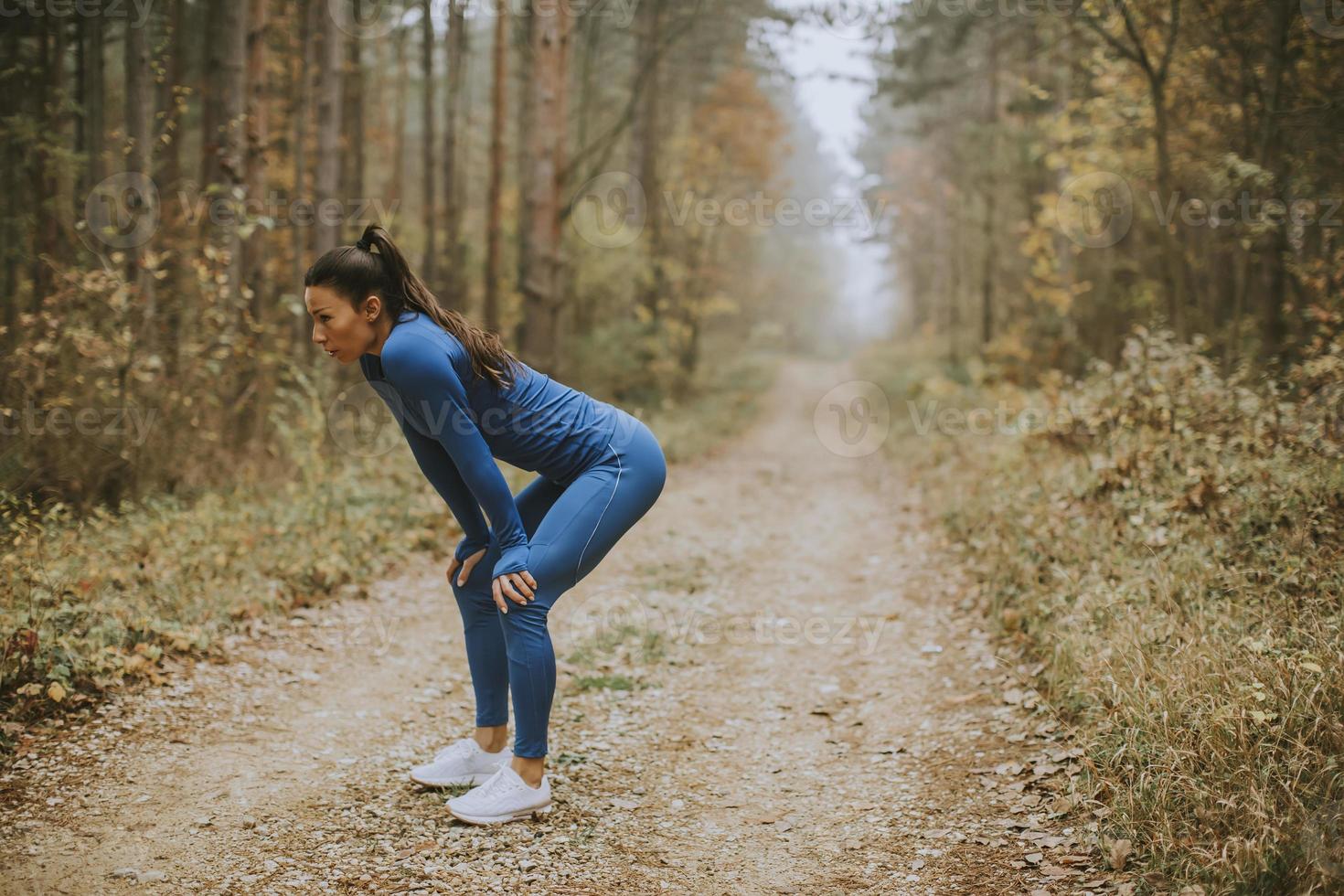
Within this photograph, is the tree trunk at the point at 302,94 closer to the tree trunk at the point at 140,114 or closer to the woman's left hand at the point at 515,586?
the tree trunk at the point at 140,114

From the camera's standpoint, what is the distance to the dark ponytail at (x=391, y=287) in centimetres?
302

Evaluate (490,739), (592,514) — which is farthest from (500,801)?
(592,514)

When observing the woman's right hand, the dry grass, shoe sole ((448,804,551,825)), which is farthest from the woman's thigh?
the dry grass

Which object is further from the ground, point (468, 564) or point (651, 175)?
point (651, 175)

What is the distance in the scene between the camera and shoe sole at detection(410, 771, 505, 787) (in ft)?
12.0

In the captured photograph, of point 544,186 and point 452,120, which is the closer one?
point 544,186

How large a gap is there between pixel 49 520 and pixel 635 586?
14.0ft

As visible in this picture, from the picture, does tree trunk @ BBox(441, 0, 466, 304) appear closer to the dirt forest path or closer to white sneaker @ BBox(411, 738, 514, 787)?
the dirt forest path

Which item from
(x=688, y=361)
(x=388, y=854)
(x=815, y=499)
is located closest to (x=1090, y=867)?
(x=388, y=854)

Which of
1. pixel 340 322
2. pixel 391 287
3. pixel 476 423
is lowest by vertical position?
pixel 476 423

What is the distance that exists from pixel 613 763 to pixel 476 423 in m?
1.93

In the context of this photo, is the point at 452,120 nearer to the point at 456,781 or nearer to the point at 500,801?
the point at 456,781

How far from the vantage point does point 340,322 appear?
3055mm

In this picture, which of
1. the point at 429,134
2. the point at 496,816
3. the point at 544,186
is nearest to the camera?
the point at 496,816
